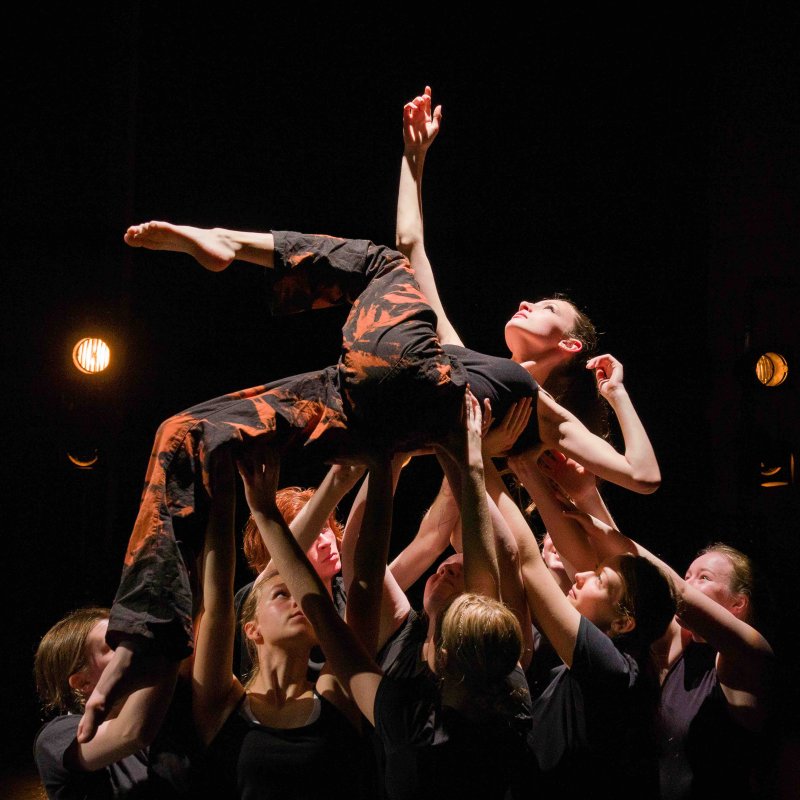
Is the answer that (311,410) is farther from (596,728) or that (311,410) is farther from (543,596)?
(596,728)

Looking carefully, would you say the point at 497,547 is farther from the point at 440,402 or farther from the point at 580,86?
the point at 580,86

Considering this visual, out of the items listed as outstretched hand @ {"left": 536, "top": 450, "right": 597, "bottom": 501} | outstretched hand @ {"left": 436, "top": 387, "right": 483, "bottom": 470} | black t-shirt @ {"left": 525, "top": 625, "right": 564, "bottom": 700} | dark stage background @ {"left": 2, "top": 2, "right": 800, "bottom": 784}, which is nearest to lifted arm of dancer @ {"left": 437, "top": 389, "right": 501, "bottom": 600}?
outstretched hand @ {"left": 436, "top": 387, "right": 483, "bottom": 470}

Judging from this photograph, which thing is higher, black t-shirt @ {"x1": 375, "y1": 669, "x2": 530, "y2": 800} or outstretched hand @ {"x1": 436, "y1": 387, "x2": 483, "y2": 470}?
outstretched hand @ {"x1": 436, "y1": 387, "x2": 483, "y2": 470}

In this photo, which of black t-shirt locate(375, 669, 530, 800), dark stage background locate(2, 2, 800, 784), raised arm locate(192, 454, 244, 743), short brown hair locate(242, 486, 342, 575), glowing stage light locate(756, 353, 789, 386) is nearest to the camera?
black t-shirt locate(375, 669, 530, 800)

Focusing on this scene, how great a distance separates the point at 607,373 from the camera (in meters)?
2.43

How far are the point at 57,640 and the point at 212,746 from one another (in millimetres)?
462

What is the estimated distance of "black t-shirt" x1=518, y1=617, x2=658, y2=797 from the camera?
1.86 meters

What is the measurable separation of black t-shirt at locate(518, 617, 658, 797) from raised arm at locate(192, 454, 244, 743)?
639 mm

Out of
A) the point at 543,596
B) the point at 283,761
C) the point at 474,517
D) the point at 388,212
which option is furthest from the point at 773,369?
the point at 283,761

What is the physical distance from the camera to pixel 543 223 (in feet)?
12.3

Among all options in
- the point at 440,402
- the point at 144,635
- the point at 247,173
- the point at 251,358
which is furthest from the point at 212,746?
the point at 247,173

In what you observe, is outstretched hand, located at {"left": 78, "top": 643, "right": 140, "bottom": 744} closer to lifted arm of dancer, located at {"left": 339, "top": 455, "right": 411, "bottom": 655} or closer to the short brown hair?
lifted arm of dancer, located at {"left": 339, "top": 455, "right": 411, "bottom": 655}

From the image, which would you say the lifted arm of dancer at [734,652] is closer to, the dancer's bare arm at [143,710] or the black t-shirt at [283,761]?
the black t-shirt at [283,761]

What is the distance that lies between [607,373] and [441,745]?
111 cm
